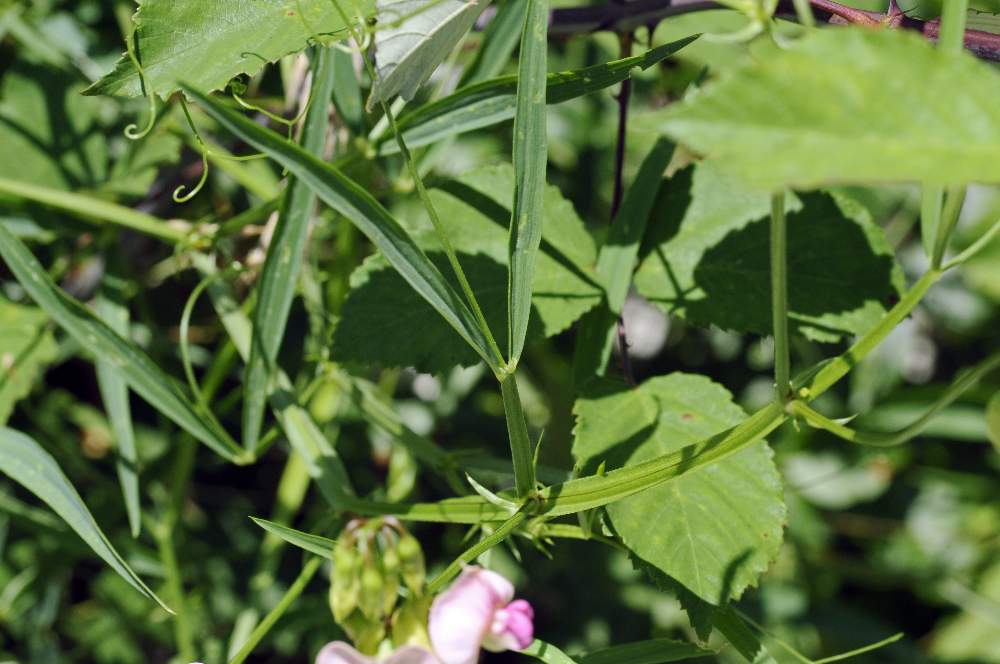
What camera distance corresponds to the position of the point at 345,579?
0.69 m

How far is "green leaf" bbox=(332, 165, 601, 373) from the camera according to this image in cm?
106

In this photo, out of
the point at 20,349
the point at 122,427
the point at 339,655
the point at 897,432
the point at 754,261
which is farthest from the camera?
the point at 20,349

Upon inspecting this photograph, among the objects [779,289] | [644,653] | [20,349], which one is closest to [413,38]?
[779,289]

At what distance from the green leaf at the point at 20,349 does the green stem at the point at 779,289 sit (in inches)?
38.7

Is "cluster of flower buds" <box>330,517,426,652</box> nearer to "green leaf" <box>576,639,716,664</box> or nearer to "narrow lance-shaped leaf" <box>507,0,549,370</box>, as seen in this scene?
"narrow lance-shaped leaf" <box>507,0,549,370</box>

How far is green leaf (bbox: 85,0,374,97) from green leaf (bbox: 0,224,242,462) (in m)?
0.28

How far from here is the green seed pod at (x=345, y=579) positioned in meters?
0.68

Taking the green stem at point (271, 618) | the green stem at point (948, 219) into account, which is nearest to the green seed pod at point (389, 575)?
the green stem at point (271, 618)

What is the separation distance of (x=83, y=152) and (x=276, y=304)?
2.04 ft

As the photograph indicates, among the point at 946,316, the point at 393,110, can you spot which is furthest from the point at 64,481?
the point at 946,316

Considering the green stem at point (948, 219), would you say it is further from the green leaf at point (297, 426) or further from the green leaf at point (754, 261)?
the green leaf at point (297, 426)

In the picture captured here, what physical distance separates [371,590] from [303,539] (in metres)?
0.20

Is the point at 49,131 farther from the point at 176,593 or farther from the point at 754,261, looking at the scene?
the point at 754,261

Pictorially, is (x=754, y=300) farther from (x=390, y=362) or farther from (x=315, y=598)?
(x=315, y=598)
